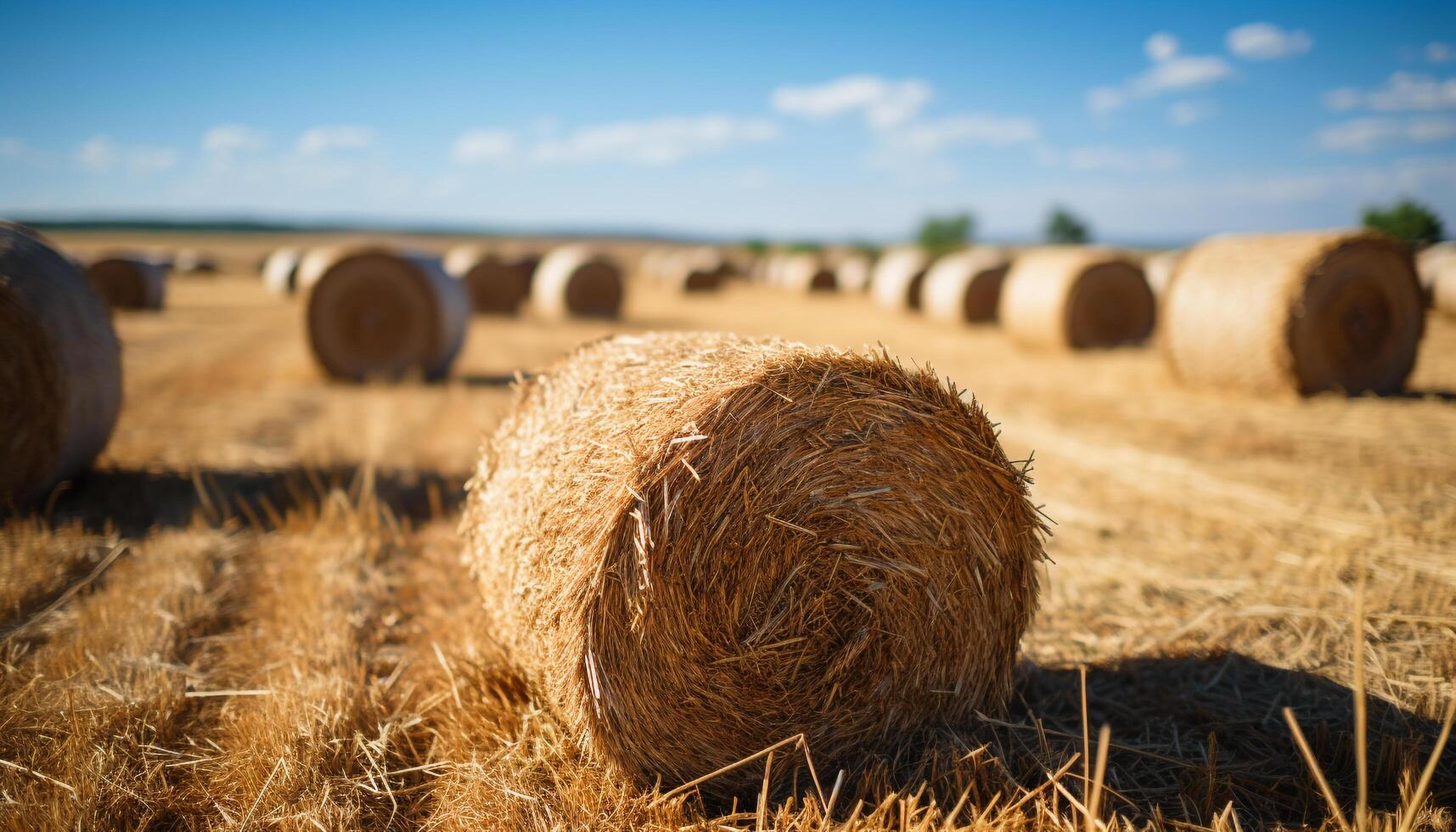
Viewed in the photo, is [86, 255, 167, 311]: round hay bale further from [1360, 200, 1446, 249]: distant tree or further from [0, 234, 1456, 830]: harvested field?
[1360, 200, 1446, 249]: distant tree

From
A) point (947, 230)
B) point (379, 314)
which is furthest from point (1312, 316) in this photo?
point (947, 230)

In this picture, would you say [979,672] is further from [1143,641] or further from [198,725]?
[198,725]

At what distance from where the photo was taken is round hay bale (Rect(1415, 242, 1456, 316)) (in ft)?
57.2

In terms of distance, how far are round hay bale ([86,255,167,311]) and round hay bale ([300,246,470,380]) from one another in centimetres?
1353

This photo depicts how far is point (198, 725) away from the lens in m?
3.10

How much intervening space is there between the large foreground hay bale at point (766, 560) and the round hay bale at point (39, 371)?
163 inches

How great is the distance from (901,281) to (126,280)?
21029mm

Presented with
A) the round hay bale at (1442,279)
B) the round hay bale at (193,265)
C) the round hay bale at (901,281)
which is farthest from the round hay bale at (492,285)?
the round hay bale at (193,265)

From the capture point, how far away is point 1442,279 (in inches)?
696

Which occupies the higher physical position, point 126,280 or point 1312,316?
point 1312,316

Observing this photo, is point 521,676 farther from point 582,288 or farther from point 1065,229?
point 1065,229

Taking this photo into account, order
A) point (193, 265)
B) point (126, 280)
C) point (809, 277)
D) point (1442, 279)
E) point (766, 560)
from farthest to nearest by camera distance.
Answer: point (193, 265) → point (809, 277) → point (126, 280) → point (1442, 279) → point (766, 560)

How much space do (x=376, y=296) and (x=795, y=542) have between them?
1005 cm

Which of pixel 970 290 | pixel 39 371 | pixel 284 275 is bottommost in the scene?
pixel 39 371
